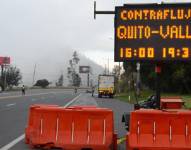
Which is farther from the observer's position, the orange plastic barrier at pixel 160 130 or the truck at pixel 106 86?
the truck at pixel 106 86

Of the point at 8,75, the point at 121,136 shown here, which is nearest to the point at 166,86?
the point at 121,136

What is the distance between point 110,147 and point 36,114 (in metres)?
2.09

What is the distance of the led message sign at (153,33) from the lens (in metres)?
15.1

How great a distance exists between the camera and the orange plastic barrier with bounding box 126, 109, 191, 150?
1262 centimetres

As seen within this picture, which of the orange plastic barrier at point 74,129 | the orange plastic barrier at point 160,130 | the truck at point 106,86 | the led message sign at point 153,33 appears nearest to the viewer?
the orange plastic barrier at point 160,130

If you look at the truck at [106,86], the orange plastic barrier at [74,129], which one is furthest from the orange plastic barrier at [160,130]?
the truck at [106,86]

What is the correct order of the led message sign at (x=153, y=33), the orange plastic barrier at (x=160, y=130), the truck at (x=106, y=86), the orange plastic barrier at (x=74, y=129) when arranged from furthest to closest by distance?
the truck at (x=106, y=86) < the led message sign at (x=153, y=33) < the orange plastic barrier at (x=74, y=129) < the orange plastic barrier at (x=160, y=130)

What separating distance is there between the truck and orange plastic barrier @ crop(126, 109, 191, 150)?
6568cm

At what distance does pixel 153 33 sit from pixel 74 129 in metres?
3.36

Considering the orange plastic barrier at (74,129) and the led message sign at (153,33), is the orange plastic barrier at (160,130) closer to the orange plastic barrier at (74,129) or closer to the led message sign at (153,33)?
the orange plastic barrier at (74,129)

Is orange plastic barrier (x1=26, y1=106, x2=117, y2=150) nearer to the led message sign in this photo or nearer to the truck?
the led message sign

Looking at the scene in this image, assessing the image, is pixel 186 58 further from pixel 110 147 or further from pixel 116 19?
pixel 110 147

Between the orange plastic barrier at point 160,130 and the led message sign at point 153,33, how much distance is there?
2.46 meters

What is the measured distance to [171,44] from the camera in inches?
596
